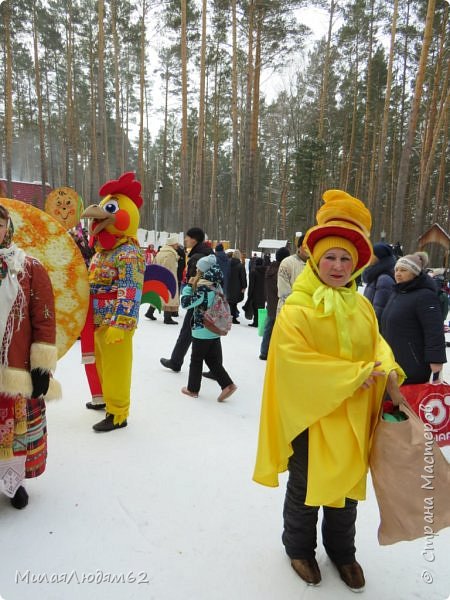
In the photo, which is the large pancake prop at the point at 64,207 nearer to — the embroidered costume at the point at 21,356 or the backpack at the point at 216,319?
the backpack at the point at 216,319

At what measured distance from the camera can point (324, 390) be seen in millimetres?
1823

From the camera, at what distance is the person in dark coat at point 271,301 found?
6625mm

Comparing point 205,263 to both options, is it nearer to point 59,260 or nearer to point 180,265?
point 59,260

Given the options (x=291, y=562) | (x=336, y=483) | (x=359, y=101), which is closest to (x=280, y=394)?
(x=336, y=483)

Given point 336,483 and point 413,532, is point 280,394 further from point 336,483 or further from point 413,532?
point 413,532

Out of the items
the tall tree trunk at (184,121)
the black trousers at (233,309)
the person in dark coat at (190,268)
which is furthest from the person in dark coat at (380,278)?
the tall tree trunk at (184,121)

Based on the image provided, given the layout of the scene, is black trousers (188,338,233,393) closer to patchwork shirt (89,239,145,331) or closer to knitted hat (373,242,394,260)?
patchwork shirt (89,239,145,331)

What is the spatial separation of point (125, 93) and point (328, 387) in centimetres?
3474

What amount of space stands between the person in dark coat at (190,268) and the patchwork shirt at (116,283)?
143 centimetres

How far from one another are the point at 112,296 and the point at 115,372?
0.68m

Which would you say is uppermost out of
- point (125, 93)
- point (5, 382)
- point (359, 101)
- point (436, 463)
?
point (125, 93)

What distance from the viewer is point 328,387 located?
181cm

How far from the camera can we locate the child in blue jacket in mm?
4473

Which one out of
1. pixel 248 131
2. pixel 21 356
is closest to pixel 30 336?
pixel 21 356
